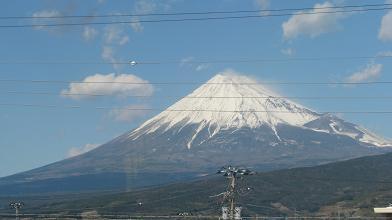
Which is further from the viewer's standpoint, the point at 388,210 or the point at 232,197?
the point at 232,197

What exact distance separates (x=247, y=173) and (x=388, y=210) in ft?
87.7

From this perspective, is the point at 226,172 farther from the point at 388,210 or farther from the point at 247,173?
the point at 388,210

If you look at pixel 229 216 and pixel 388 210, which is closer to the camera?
pixel 388 210

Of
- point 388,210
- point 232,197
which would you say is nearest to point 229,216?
point 232,197

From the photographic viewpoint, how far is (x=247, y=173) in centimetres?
7219

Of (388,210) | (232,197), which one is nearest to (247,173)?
(232,197)

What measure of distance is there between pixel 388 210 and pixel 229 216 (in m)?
30.6

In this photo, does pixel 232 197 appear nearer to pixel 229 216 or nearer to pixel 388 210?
pixel 229 216

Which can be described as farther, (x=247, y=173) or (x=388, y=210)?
(x=247, y=173)

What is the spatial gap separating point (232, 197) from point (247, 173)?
2825 millimetres

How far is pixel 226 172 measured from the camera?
7431 centimetres

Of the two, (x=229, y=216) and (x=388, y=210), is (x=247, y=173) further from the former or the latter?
(x=388, y=210)

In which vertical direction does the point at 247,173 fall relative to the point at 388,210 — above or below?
above

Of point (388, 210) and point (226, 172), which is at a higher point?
point (226, 172)
